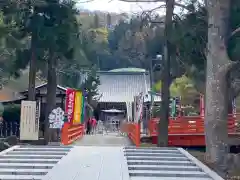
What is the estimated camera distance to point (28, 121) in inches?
644

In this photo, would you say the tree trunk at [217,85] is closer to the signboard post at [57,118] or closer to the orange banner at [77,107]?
the signboard post at [57,118]

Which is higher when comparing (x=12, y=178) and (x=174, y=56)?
(x=174, y=56)

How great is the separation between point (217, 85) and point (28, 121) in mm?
7675

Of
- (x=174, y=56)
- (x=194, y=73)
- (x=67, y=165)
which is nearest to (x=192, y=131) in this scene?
(x=194, y=73)

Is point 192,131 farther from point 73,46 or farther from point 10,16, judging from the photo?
point 10,16

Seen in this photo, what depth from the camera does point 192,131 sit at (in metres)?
23.2

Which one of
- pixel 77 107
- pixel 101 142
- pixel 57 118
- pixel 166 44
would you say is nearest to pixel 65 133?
pixel 57 118

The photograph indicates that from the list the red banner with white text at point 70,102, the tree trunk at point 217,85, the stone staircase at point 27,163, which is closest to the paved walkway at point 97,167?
the stone staircase at point 27,163

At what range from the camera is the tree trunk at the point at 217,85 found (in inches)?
451

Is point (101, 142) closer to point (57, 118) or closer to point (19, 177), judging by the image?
point (57, 118)

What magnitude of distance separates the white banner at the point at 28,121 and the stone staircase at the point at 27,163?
7428 millimetres

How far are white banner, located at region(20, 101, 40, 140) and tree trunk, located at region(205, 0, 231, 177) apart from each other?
7020 mm

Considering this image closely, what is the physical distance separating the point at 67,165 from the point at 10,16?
1138cm

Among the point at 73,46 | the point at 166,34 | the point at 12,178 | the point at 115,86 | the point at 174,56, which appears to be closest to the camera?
the point at 12,178
